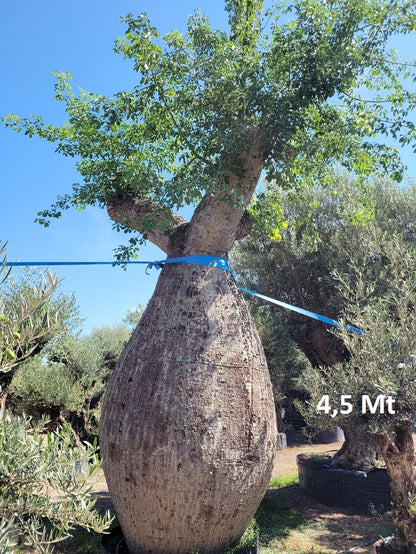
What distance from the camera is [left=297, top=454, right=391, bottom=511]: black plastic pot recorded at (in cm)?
949

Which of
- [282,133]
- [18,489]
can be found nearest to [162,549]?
[18,489]

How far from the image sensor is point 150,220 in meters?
6.35

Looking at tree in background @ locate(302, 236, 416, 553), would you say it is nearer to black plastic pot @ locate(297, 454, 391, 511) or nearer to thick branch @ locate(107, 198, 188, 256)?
thick branch @ locate(107, 198, 188, 256)

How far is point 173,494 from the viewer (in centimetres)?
514

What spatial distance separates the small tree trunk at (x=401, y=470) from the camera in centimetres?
625

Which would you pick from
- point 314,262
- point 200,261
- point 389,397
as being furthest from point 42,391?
point 389,397

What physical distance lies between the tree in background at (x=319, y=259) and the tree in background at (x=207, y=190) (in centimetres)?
412

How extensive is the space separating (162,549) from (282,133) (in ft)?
17.8

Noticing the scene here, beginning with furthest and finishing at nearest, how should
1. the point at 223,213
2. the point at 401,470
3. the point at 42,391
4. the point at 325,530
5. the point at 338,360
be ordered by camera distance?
the point at 42,391 < the point at 338,360 < the point at 325,530 < the point at 223,213 < the point at 401,470

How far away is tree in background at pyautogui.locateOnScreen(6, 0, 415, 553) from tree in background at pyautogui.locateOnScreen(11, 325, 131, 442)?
23.2 feet

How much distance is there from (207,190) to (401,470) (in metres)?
4.69

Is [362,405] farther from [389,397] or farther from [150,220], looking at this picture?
[150,220]

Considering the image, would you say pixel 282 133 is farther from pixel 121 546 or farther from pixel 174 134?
pixel 121 546

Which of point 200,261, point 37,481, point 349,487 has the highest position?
point 200,261
